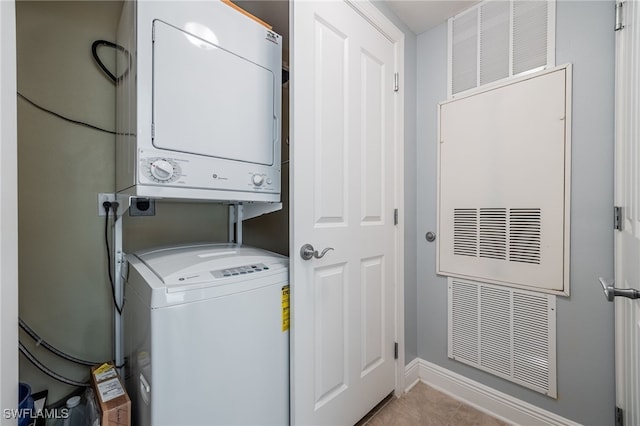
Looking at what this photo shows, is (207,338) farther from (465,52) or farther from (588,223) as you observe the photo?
(465,52)

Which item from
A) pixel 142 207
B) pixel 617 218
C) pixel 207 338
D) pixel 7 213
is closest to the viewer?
pixel 7 213

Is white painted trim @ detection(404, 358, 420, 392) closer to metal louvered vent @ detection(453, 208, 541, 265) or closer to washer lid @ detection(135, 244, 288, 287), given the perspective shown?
metal louvered vent @ detection(453, 208, 541, 265)

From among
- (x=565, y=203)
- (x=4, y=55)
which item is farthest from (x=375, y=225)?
(x=4, y=55)

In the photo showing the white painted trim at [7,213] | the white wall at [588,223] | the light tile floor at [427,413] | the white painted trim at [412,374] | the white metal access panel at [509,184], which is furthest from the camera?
the white painted trim at [412,374]

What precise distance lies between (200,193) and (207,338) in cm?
52

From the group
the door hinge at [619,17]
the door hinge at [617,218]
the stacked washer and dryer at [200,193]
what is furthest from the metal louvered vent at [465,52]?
the stacked washer and dryer at [200,193]

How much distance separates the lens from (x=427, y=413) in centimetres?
155

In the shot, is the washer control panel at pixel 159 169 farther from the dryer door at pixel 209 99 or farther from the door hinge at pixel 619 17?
the door hinge at pixel 619 17

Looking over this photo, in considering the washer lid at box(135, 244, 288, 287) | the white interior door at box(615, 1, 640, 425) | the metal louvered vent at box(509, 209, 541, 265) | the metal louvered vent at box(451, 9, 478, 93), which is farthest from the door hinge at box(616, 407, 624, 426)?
the metal louvered vent at box(451, 9, 478, 93)

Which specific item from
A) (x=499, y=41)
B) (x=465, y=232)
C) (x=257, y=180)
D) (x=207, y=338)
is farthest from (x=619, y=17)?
(x=207, y=338)

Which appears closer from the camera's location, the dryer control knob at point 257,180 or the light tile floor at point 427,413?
the dryer control knob at point 257,180

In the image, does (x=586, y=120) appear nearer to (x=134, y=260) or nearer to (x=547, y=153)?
(x=547, y=153)

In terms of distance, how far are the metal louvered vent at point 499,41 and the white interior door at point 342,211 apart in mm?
415

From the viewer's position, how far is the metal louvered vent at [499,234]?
1.40 metres
